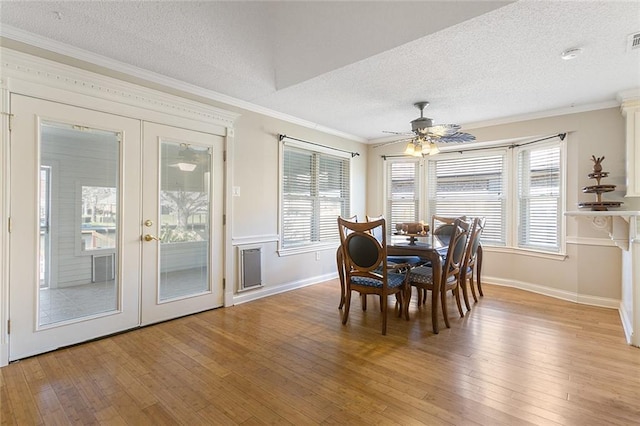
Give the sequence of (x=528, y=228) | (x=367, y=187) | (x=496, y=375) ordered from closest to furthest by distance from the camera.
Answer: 1. (x=496, y=375)
2. (x=528, y=228)
3. (x=367, y=187)

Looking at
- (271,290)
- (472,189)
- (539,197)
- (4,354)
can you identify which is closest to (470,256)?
(539,197)

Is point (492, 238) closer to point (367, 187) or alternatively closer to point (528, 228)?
point (528, 228)

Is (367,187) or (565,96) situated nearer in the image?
(565,96)

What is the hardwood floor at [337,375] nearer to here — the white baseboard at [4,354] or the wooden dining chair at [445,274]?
the white baseboard at [4,354]

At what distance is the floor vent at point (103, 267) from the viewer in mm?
2797

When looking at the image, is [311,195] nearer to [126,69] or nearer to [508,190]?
[126,69]

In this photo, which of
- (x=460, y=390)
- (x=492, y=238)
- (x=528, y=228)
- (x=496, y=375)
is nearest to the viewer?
(x=460, y=390)

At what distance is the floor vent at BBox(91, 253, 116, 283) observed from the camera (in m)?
2.80

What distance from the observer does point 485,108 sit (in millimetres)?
4078

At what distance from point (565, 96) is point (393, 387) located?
377 cm

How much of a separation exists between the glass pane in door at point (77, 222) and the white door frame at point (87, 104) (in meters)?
0.21

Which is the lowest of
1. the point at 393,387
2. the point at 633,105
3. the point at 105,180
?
the point at 393,387

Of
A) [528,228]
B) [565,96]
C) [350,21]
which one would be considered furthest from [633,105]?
[350,21]

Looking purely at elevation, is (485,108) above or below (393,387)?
above
